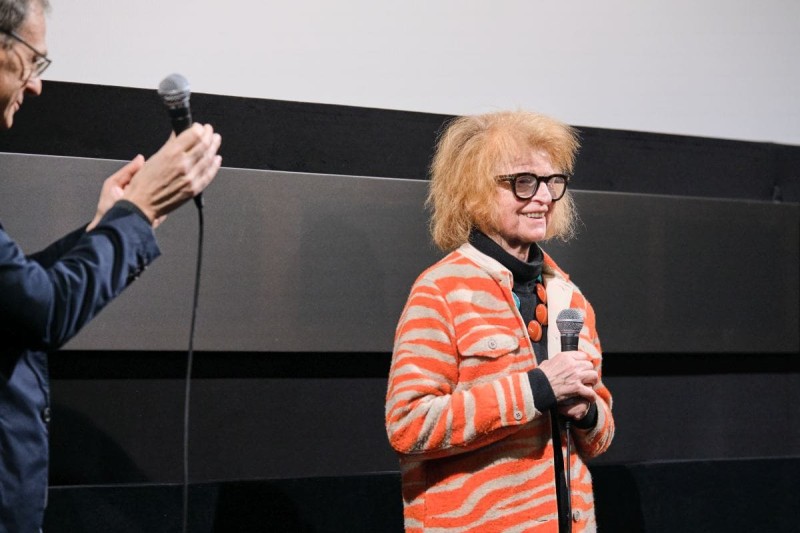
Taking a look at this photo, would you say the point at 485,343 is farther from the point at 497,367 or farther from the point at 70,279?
the point at 70,279

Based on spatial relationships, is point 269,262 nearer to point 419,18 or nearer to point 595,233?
point 419,18

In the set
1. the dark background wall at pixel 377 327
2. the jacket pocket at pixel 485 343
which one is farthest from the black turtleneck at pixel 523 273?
the dark background wall at pixel 377 327

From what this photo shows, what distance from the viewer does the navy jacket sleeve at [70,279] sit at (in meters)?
1.23

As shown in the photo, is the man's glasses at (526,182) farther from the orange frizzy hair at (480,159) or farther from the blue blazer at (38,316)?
the blue blazer at (38,316)

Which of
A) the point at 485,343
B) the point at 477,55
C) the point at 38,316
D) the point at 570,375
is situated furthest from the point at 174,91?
the point at 477,55

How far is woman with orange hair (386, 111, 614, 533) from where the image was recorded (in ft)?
6.06

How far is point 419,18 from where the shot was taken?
8.82 feet

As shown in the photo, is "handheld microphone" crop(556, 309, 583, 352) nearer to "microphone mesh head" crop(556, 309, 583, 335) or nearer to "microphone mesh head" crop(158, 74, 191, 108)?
"microphone mesh head" crop(556, 309, 583, 335)

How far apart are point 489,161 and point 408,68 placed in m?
0.73

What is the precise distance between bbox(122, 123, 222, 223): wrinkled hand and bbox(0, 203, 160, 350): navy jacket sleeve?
3 cm

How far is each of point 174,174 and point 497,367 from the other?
0.86 meters

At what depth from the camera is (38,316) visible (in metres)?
1.24

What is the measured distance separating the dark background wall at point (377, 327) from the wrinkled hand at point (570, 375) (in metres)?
0.86

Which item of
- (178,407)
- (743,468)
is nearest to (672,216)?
(743,468)
